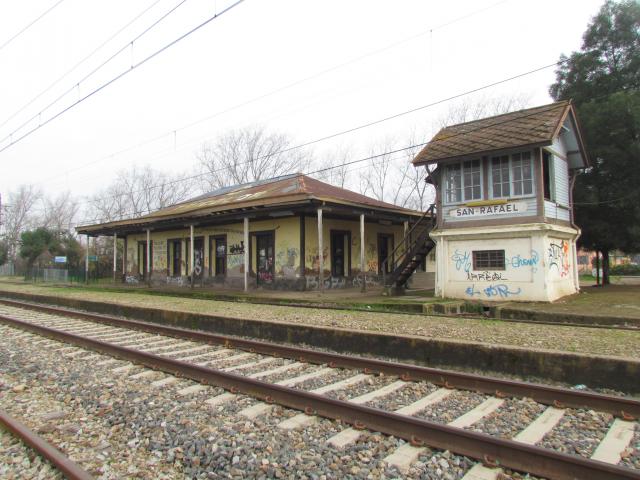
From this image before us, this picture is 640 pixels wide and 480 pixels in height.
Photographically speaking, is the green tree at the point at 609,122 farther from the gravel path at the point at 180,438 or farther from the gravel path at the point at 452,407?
the gravel path at the point at 180,438

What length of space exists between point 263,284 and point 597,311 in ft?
43.6

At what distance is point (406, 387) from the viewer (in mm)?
5922

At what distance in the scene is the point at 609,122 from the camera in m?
19.7

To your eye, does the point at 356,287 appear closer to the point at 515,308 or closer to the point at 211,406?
the point at 515,308

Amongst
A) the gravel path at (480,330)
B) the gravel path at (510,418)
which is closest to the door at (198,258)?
→ the gravel path at (480,330)

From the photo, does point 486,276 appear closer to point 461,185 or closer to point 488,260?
point 488,260

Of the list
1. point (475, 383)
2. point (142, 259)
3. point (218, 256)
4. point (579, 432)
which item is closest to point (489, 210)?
point (475, 383)

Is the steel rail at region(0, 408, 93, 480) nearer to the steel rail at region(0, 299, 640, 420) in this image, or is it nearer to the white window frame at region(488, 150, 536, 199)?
the steel rail at region(0, 299, 640, 420)

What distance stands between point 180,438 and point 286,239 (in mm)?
16198

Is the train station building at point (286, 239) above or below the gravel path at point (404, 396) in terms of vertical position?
above

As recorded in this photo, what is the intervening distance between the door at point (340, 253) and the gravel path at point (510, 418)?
52.3 ft

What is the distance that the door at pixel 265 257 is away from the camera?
2108 centimetres

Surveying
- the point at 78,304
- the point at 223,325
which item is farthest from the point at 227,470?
the point at 78,304

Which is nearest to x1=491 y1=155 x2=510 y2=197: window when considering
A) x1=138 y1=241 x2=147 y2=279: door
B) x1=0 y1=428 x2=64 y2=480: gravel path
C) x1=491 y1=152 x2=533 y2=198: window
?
x1=491 y1=152 x2=533 y2=198: window
